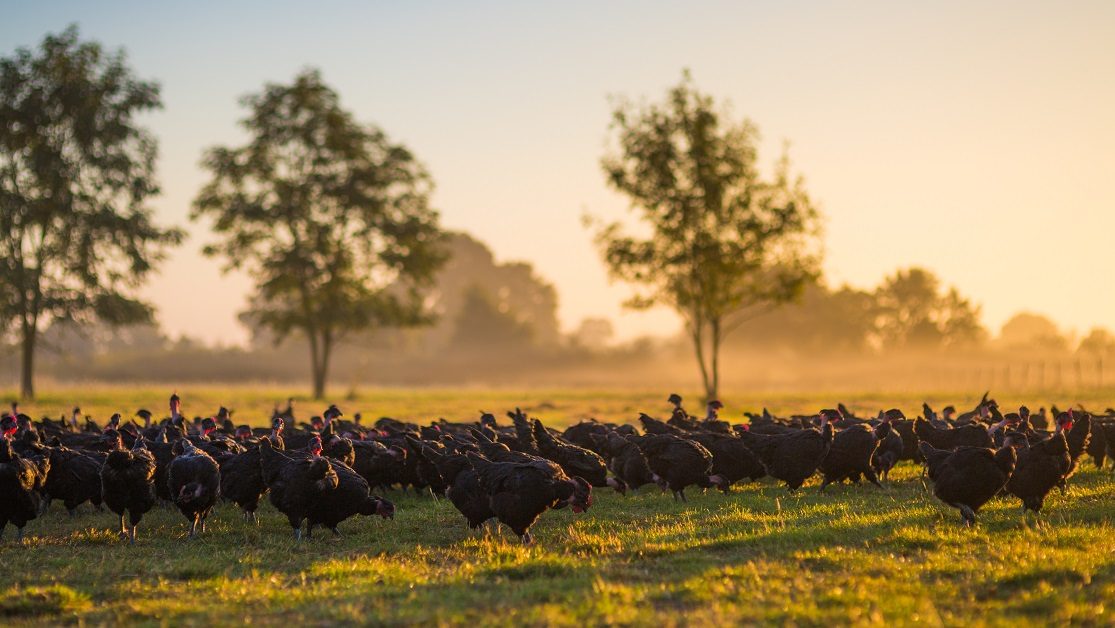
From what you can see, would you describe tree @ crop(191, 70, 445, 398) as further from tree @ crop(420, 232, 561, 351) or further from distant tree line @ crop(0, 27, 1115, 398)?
tree @ crop(420, 232, 561, 351)

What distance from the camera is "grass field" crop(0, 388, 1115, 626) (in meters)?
9.44

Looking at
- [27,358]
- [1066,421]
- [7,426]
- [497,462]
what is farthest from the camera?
[27,358]

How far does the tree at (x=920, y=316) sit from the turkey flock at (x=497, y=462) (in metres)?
96.0

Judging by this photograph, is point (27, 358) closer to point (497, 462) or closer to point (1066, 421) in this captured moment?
point (497, 462)

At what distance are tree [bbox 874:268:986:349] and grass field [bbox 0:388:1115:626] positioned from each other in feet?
335

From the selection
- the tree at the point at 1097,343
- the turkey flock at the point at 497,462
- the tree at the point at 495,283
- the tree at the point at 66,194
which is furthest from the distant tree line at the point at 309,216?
→ the tree at the point at 495,283

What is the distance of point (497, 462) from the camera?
46.9ft

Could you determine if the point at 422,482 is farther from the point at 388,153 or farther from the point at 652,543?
the point at 388,153

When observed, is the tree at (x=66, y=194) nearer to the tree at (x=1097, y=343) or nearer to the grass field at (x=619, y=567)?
the grass field at (x=619, y=567)

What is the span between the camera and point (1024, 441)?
615 inches

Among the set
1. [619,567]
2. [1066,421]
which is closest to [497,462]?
[619,567]

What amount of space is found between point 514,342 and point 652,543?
10062 centimetres

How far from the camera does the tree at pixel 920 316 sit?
11406 centimetres

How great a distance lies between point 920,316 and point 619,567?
111238 millimetres
